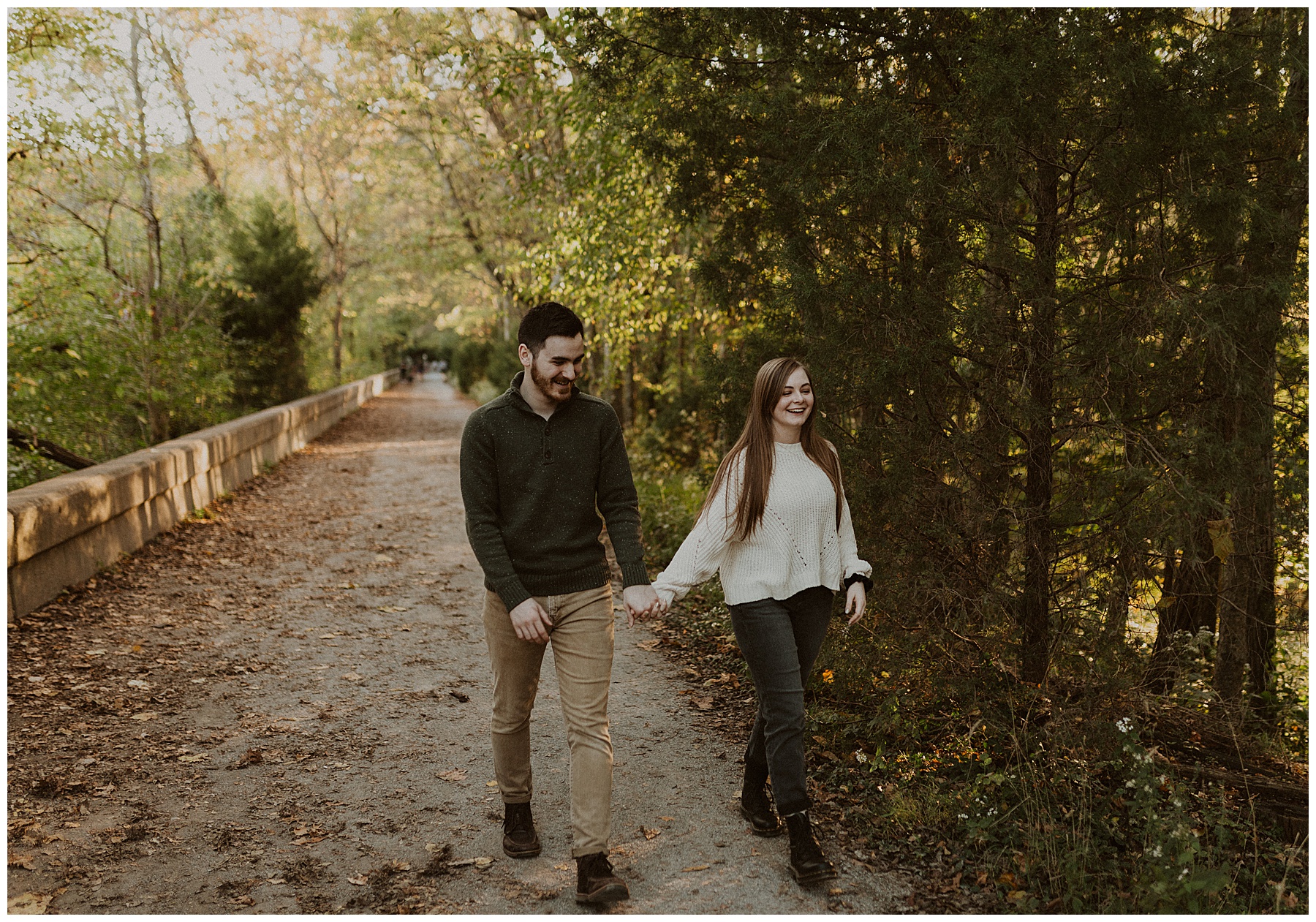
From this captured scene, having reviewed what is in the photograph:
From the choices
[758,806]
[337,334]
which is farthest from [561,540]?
[337,334]

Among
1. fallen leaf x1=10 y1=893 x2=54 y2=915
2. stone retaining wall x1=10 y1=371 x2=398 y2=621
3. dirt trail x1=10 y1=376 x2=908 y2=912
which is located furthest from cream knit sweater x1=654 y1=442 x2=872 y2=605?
stone retaining wall x1=10 y1=371 x2=398 y2=621

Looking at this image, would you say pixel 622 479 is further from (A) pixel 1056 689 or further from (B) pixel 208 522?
(B) pixel 208 522

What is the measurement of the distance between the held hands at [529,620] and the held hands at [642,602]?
32cm

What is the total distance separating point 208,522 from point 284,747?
643 cm

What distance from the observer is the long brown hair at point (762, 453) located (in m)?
3.63

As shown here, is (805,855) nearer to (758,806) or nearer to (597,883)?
(758,806)

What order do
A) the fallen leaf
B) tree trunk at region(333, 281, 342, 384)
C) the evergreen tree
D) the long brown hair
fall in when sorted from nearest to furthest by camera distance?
the fallen leaf, the long brown hair, the evergreen tree, tree trunk at region(333, 281, 342, 384)

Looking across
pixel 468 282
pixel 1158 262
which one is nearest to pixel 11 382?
pixel 1158 262

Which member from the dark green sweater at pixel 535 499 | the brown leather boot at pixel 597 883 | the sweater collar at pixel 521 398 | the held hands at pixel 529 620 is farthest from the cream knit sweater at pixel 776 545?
the brown leather boot at pixel 597 883

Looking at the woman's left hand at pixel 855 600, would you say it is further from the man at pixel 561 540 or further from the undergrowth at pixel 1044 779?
the undergrowth at pixel 1044 779

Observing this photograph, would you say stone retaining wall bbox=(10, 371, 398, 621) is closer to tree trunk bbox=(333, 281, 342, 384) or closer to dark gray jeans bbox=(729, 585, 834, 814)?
dark gray jeans bbox=(729, 585, 834, 814)

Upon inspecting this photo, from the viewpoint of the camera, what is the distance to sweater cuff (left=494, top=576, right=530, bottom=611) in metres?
3.35

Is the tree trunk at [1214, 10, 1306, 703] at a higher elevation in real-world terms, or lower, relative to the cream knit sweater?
higher

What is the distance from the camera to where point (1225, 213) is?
151 inches
